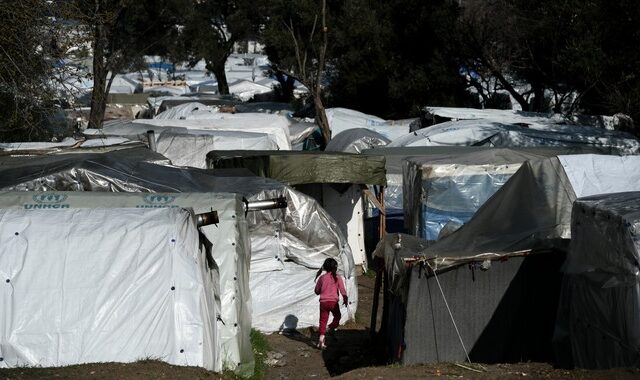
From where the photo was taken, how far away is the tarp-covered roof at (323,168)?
49.6ft

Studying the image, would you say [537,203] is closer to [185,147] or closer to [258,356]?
[258,356]

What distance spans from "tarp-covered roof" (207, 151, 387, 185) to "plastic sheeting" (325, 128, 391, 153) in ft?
18.0

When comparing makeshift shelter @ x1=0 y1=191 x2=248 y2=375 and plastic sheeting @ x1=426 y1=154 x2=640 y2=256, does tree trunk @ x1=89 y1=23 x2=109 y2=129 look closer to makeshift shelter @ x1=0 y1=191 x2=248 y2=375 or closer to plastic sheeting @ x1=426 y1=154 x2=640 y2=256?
plastic sheeting @ x1=426 y1=154 x2=640 y2=256

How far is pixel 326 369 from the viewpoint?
35.6ft

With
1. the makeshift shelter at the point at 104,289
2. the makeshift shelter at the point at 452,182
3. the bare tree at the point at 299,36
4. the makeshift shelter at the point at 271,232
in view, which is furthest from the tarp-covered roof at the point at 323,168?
the bare tree at the point at 299,36

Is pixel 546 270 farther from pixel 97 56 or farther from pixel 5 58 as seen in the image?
pixel 97 56

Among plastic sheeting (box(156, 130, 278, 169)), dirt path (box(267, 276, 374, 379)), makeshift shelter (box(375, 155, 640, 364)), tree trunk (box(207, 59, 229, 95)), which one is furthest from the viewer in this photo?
tree trunk (box(207, 59, 229, 95))

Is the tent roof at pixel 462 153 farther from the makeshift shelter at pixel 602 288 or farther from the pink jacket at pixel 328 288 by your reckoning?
the makeshift shelter at pixel 602 288

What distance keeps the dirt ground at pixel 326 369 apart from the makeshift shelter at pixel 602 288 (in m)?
0.35

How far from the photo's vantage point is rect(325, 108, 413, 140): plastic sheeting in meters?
24.4

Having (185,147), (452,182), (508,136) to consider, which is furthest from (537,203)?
(508,136)

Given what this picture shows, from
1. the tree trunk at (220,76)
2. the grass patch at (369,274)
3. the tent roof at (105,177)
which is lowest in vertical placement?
the grass patch at (369,274)

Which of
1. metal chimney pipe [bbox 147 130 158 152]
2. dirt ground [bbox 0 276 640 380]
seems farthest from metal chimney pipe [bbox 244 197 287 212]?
metal chimney pipe [bbox 147 130 158 152]

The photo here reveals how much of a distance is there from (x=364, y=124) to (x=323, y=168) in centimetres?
1038
